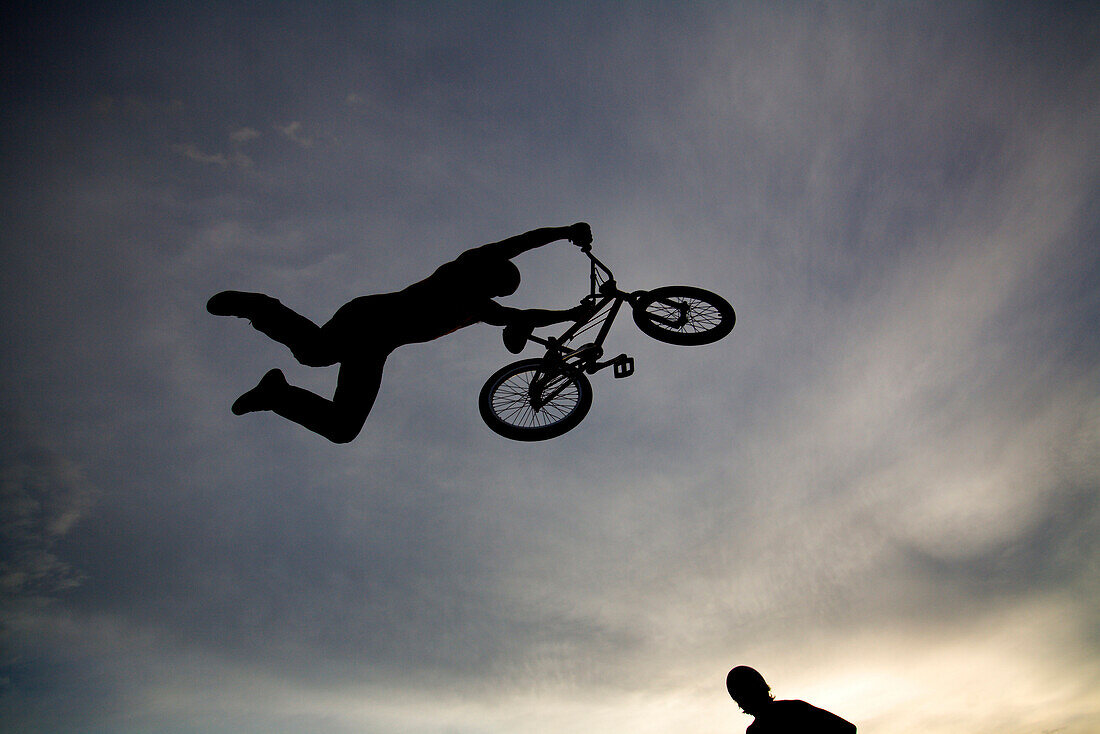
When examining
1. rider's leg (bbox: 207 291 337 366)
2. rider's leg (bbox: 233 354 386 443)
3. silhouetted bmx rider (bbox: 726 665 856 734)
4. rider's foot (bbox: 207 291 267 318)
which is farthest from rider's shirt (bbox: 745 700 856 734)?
rider's foot (bbox: 207 291 267 318)

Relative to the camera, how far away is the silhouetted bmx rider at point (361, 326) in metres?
3.79

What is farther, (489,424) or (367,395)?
(489,424)

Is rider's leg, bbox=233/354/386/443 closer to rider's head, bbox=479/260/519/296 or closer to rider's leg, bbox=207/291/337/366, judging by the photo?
rider's leg, bbox=207/291/337/366

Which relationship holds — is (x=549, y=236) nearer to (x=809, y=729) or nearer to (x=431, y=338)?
(x=431, y=338)

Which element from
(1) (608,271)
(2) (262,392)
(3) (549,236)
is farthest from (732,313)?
(2) (262,392)

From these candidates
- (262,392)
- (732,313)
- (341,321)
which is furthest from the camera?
(732,313)

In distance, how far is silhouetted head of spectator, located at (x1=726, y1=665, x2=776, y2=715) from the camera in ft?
10.4

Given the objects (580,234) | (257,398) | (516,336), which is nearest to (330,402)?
(257,398)

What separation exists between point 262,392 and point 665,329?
4255 millimetres

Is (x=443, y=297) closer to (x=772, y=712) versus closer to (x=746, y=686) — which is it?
(x=746, y=686)

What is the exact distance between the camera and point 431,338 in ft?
14.7

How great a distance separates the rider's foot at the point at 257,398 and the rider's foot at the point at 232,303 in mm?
497

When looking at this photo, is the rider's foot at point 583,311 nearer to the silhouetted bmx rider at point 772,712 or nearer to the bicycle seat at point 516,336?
the bicycle seat at point 516,336

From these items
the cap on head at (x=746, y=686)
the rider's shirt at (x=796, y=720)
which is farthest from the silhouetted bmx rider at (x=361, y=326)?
the rider's shirt at (x=796, y=720)
